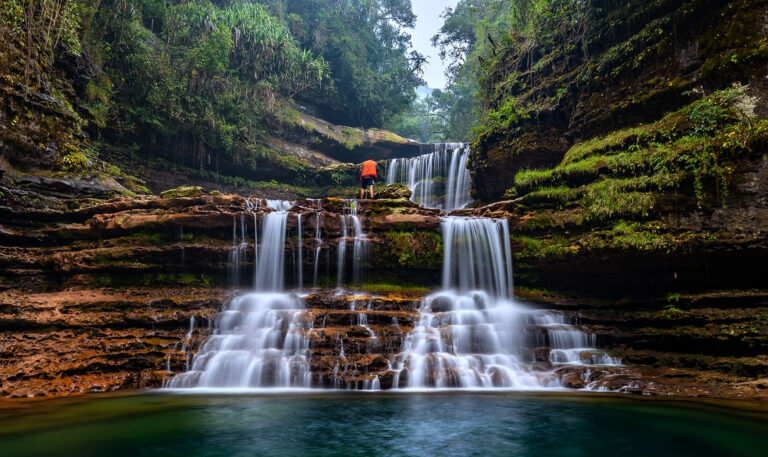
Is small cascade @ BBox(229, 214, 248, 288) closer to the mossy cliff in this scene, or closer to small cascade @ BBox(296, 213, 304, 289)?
small cascade @ BBox(296, 213, 304, 289)

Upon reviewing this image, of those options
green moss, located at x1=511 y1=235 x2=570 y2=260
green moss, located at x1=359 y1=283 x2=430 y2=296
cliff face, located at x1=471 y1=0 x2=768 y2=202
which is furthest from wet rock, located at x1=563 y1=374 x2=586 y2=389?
cliff face, located at x1=471 y1=0 x2=768 y2=202

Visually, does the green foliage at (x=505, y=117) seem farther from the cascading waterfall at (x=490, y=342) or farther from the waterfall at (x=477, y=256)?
the cascading waterfall at (x=490, y=342)

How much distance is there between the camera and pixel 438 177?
62.8 feet

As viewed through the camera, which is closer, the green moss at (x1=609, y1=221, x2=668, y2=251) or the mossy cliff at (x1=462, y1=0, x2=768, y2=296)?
the mossy cliff at (x1=462, y1=0, x2=768, y2=296)

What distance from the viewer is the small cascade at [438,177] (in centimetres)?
1789

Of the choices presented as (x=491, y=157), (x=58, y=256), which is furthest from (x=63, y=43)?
(x=491, y=157)

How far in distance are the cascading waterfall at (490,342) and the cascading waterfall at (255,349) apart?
2.07 m

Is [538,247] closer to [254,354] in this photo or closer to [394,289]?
[394,289]

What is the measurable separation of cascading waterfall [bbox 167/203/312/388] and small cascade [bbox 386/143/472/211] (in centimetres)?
1026

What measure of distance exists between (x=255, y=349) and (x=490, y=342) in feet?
16.1

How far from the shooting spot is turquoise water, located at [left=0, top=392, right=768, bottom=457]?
404cm

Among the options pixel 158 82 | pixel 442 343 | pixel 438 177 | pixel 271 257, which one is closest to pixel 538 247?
pixel 442 343

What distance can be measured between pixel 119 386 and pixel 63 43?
38.5 ft

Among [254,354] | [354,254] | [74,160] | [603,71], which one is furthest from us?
[74,160]
